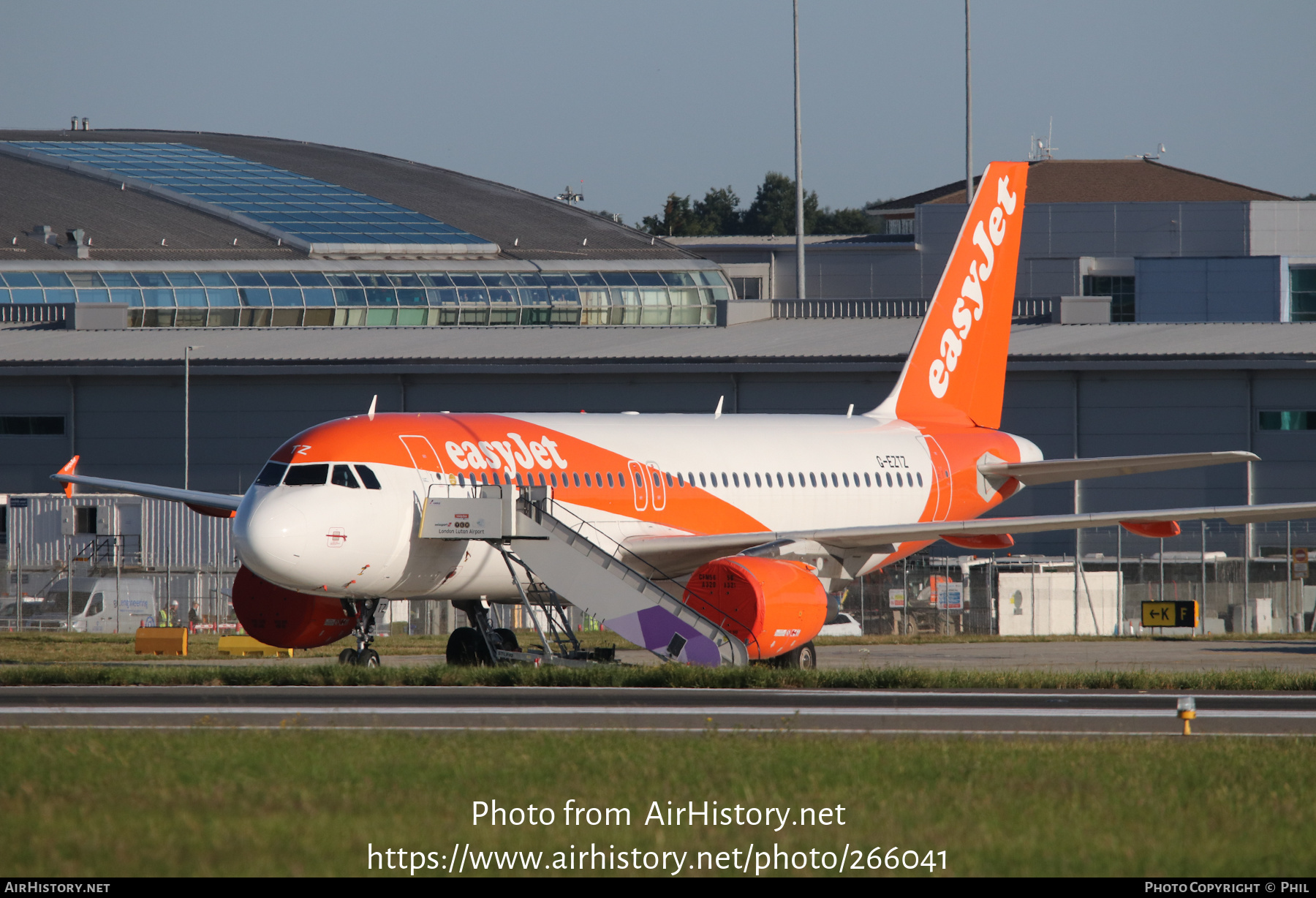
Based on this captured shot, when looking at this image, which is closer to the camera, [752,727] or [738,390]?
[752,727]

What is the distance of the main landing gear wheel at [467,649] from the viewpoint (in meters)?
29.4

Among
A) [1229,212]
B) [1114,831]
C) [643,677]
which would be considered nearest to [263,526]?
[643,677]

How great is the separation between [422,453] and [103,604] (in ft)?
68.7

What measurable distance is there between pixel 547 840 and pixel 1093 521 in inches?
758

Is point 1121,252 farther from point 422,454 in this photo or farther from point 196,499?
point 422,454

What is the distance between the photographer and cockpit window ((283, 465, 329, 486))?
87.6 feet

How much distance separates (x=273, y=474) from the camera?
2708 cm

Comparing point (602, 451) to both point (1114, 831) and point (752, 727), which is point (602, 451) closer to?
point (752, 727)

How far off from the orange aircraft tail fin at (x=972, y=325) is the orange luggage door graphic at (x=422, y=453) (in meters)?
13.7

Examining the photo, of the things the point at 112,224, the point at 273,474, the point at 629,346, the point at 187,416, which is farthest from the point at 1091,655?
the point at 112,224

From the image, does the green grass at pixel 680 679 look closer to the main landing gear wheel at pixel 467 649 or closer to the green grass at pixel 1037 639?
the main landing gear wheel at pixel 467 649

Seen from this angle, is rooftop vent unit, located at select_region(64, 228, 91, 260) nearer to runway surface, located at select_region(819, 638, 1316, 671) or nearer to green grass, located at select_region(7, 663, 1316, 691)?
runway surface, located at select_region(819, 638, 1316, 671)

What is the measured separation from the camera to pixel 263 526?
25.6 metres

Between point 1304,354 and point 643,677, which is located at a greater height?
point 1304,354
